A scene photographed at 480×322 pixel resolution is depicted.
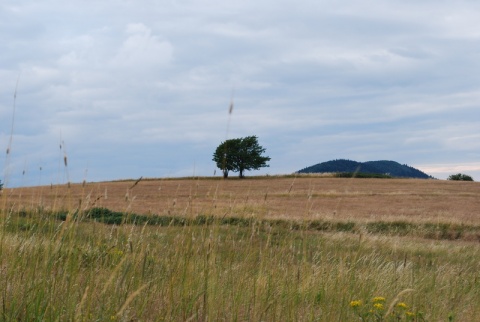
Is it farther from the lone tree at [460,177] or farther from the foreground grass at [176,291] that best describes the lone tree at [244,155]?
the foreground grass at [176,291]

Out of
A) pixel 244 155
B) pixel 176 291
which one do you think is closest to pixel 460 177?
pixel 244 155

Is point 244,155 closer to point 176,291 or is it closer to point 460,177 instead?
point 460,177

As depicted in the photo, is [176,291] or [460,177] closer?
[176,291]

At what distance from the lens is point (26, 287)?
3.79 meters

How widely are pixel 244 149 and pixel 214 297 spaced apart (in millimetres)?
72724

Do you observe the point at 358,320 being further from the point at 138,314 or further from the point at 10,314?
the point at 10,314

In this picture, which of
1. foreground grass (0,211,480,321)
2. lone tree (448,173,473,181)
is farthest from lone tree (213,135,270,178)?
foreground grass (0,211,480,321)

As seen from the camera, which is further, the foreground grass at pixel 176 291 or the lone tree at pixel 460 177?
the lone tree at pixel 460 177

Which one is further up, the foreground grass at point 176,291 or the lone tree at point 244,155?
the lone tree at point 244,155

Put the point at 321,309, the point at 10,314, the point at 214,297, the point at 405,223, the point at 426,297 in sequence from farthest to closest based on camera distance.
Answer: the point at 405,223 < the point at 426,297 < the point at 321,309 < the point at 214,297 < the point at 10,314

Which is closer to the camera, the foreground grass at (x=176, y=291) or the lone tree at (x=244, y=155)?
the foreground grass at (x=176, y=291)

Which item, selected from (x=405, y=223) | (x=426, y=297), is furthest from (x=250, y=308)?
(x=405, y=223)

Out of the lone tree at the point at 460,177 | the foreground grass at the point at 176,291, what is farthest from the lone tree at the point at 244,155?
the foreground grass at the point at 176,291

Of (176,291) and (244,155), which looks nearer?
(176,291)
